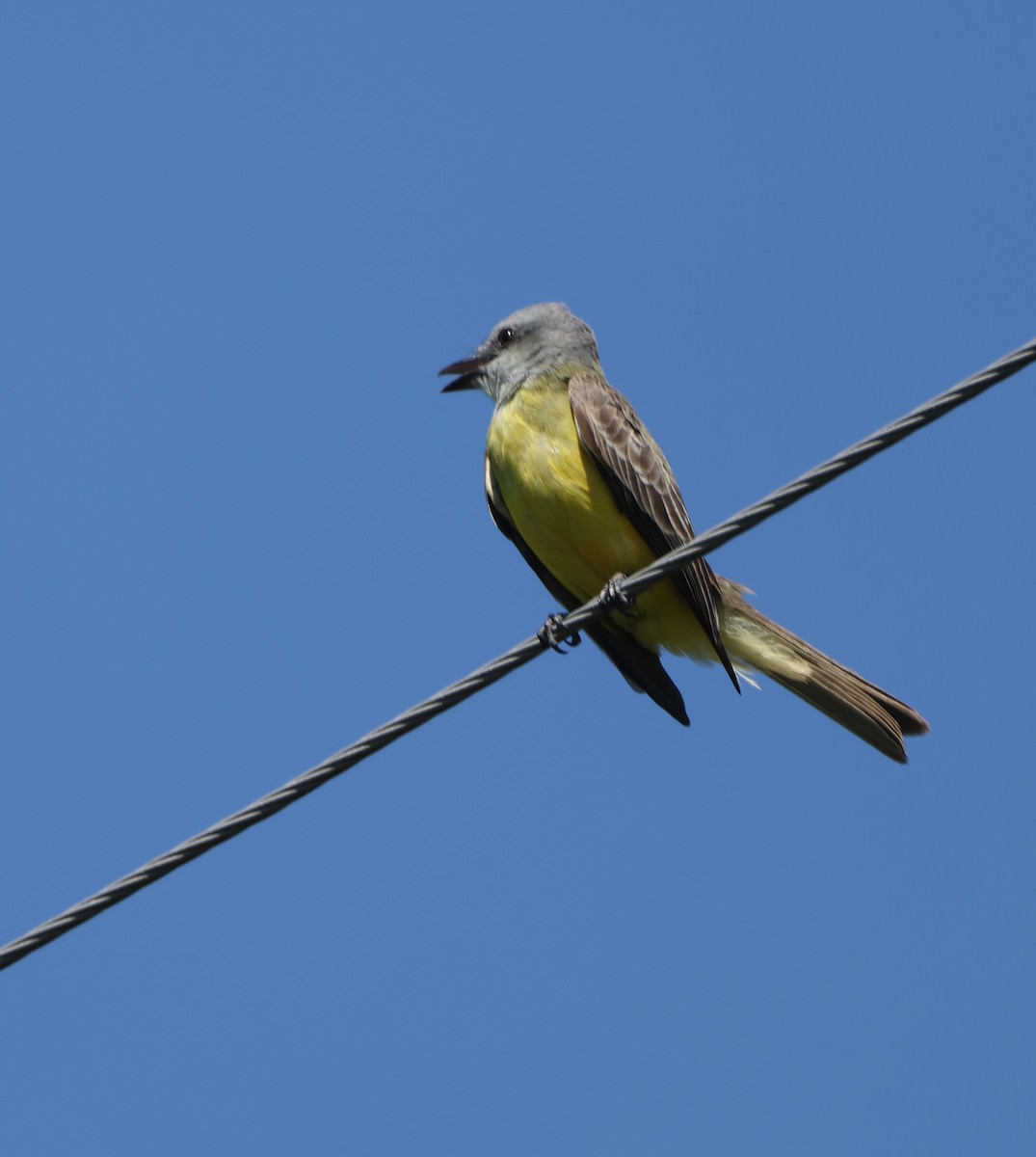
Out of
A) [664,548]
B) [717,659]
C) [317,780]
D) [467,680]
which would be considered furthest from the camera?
[717,659]

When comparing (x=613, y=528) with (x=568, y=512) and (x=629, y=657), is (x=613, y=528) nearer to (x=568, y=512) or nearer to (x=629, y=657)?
(x=568, y=512)

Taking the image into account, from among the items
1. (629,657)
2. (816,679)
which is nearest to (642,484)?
(629,657)

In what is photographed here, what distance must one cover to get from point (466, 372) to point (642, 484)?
1.47 meters

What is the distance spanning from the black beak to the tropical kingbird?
1 cm

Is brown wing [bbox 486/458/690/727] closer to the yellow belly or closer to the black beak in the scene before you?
the yellow belly

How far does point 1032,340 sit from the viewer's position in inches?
143

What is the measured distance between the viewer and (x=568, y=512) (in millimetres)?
6273

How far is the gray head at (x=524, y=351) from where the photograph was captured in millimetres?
7062

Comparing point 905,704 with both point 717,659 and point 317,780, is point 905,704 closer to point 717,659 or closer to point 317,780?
point 717,659

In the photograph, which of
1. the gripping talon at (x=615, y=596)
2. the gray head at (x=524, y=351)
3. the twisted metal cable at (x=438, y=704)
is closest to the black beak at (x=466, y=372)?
the gray head at (x=524, y=351)

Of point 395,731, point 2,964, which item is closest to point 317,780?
point 395,731

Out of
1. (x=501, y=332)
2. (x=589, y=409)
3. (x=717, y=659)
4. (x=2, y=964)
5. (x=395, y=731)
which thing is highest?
(x=501, y=332)

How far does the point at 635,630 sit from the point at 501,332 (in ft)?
5.53

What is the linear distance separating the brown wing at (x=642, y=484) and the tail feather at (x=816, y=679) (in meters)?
0.37
